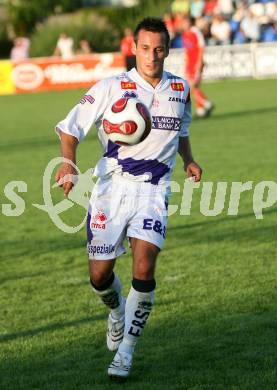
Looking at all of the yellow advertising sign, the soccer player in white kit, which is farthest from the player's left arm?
the yellow advertising sign

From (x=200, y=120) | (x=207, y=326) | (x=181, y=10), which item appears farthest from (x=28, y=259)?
(x=181, y=10)

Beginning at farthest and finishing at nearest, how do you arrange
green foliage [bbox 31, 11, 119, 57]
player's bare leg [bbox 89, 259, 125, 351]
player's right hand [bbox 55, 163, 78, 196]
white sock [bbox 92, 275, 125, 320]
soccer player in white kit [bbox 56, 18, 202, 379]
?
green foliage [bbox 31, 11, 119, 57], white sock [bbox 92, 275, 125, 320], player's bare leg [bbox 89, 259, 125, 351], soccer player in white kit [bbox 56, 18, 202, 379], player's right hand [bbox 55, 163, 78, 196]

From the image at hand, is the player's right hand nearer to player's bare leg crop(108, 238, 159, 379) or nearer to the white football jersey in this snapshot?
the white football jersey

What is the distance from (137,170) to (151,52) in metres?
0.74

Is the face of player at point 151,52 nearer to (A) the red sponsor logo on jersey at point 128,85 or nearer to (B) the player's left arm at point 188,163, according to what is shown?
(A) the red sponsor logo on jersey at point 128,85

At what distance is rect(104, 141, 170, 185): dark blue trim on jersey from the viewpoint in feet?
20.1

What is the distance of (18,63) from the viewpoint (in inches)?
1448

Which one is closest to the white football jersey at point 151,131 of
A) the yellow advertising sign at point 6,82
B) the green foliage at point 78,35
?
the yellow advertising sign at point 6,82

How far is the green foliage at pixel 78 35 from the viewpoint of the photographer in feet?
156

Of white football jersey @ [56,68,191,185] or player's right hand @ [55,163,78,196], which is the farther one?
white football jersey @ [56,68,191,185]

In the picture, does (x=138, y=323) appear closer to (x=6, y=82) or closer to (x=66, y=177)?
(x=66, y=177)

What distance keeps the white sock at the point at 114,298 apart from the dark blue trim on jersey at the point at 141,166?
A: 2.52ft

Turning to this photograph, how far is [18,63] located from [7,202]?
23946mm

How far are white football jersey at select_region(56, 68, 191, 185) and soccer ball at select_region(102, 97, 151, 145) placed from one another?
111 millimetres
